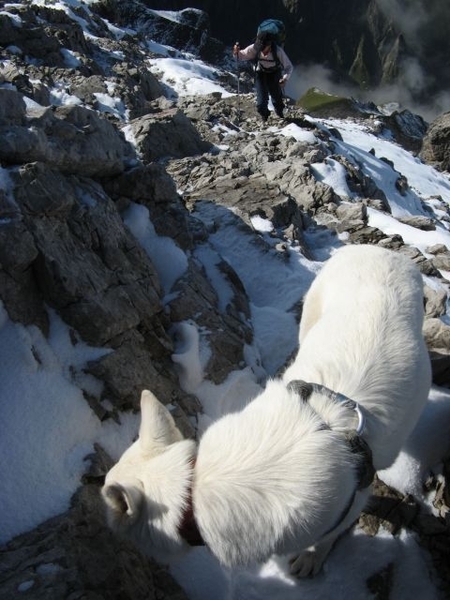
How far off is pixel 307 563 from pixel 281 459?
1644 mm

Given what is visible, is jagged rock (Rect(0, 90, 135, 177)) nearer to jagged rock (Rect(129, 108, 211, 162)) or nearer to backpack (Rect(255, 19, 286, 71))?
jagged rock (Rect(129, 108, 211, 162))

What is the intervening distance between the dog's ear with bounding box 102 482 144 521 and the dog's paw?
5.89ft

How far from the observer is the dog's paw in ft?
13.0

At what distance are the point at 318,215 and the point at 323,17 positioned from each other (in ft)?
588

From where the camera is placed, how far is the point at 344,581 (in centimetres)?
401

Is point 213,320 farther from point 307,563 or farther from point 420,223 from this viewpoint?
point 420,223

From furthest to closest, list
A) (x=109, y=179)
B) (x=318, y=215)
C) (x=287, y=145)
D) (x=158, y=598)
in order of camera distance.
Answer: (x=287, y=145) → (x=318, y=215) → (x=109, y=179) → (x=158, y=598)

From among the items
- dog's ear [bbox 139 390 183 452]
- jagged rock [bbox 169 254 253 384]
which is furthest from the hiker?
dog's ear [bbox 139 390 183 452]

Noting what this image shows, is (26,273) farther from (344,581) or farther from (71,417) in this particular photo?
(344,581)

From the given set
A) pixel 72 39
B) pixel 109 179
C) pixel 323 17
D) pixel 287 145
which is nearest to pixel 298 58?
pixel 323 17

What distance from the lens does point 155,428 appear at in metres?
3.10

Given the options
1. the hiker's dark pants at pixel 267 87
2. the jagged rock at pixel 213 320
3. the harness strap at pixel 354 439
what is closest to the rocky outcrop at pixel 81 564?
the harness strap at pixel 354 439

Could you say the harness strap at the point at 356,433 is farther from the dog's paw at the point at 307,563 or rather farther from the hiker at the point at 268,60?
the hiker at the point at 268,60

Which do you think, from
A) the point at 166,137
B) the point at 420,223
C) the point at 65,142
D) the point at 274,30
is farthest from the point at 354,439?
the point at 166,137
